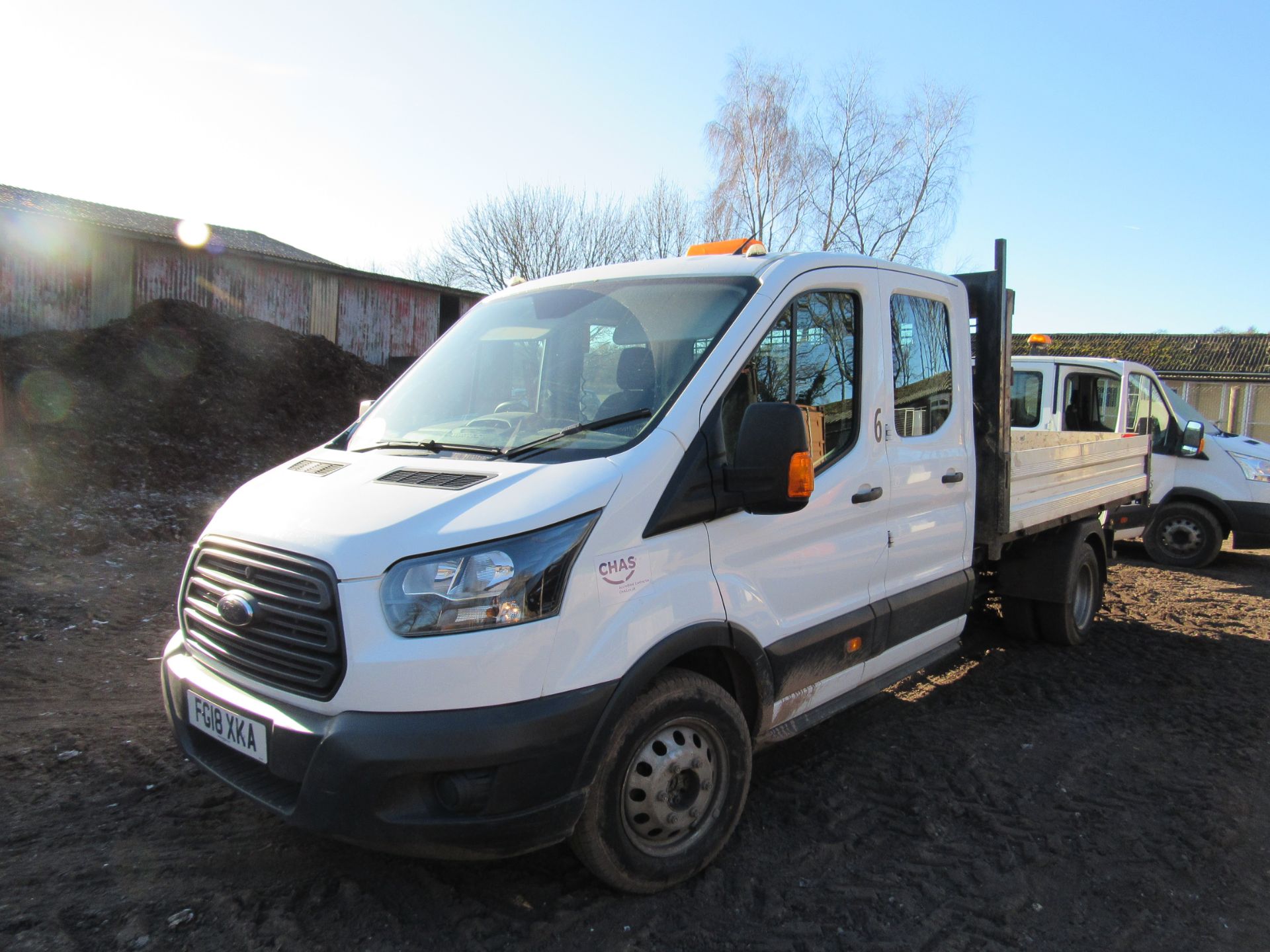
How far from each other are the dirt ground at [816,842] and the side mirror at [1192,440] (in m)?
4.30

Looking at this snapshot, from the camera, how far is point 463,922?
2.76 meters

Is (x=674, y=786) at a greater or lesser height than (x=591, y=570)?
lesser

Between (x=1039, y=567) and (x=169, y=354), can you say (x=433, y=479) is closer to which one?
(x=1039, y=567)

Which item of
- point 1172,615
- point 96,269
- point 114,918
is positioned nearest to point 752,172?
point 96,269

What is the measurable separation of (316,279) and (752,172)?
16.8 meters

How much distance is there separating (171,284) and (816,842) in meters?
19.5

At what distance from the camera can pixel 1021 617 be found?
622 centimetres

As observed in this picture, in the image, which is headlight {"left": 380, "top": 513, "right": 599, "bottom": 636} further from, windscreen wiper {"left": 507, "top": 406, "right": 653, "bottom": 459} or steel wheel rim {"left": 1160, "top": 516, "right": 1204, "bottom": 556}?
steel wheel rim {"left": 1160, "top": 516, "right": 1204, "bottom": 556}

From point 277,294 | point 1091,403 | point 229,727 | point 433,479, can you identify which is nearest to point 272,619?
point 229,727

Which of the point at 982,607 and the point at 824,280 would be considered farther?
the point at 982,607

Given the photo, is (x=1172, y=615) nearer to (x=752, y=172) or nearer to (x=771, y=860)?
(x=771, y=860)

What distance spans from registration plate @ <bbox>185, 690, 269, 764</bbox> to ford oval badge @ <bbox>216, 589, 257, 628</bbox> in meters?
0.29

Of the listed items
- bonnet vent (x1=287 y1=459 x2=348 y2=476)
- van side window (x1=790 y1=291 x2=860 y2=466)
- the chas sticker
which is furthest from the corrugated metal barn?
the chas sticker

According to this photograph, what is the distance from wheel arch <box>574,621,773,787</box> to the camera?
2.59m
